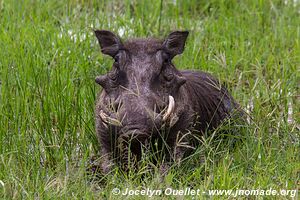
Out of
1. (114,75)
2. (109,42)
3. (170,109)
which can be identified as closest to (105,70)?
(109,42)

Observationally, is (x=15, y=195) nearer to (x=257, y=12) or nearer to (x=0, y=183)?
(x=0, y=183)

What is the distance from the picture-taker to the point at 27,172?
543 cm

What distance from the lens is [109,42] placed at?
5.93m

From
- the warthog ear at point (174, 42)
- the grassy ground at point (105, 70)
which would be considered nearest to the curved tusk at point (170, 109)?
the grassy ground at point (105, 70)

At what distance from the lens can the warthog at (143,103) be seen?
208 inches

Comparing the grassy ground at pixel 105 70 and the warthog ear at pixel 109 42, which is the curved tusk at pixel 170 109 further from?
the warthog ear at pixel 109 42

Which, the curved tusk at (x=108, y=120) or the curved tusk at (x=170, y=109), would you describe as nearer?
the curved tusk at (x=108, y=120)

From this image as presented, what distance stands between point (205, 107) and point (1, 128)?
1.35 metres

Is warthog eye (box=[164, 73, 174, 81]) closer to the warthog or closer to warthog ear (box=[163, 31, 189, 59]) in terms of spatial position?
the warthog

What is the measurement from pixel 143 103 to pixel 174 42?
73 cm

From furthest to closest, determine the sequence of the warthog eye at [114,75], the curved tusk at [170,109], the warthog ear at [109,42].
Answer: the warthog ear at [109,42] → the warthog eye at [114,75] → the curved tusk at [170,109]

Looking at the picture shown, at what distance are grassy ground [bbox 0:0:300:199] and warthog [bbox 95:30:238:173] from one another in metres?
0.17

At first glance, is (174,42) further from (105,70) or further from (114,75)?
(105,70)

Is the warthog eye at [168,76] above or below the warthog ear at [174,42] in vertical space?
below
